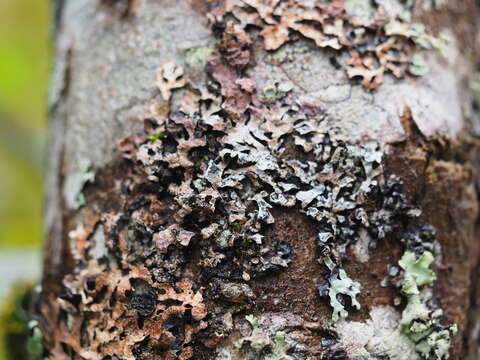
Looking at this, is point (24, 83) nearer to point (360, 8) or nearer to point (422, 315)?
point (360, 8)

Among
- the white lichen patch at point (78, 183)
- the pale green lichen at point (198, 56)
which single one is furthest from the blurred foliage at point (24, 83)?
the pale green lichen at point (198, 56)

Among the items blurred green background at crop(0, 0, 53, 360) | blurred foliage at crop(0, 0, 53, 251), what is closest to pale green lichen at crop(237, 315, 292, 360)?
blurred green background at crop(0, 0, 53, 360)

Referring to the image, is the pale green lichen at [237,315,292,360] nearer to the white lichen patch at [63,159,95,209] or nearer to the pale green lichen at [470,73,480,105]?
the white lichen patch at [63,159,95,209]

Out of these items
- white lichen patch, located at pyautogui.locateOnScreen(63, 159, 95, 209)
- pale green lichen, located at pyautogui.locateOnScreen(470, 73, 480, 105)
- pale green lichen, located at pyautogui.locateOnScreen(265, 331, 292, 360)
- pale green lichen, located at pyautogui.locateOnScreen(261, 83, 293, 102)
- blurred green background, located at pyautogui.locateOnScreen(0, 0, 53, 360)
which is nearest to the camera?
pale green lichen, located at pyautogui.locateOnScreen(265, 331, 292, 360)

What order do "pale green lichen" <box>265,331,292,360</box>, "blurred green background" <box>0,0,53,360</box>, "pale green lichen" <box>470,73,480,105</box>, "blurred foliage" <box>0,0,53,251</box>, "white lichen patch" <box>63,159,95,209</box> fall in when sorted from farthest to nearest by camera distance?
1. "blurred foliage" <box>0,0,53,251</box>
2. "blurred green background" <box>0,0,53,360</box>
3. "pale green lichen" <box>470,73,480,105</box>
4. "white lichen patch" <box>63,159,95,209</box>
5. "pale green lichen" <box>265,331,292,360</box>

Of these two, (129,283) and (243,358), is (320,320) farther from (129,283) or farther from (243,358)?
(129,283)

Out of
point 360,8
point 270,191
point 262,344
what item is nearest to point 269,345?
point 262,344

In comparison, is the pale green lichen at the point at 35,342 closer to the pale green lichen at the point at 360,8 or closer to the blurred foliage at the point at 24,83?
the pale green lichen at the point at 360,8
